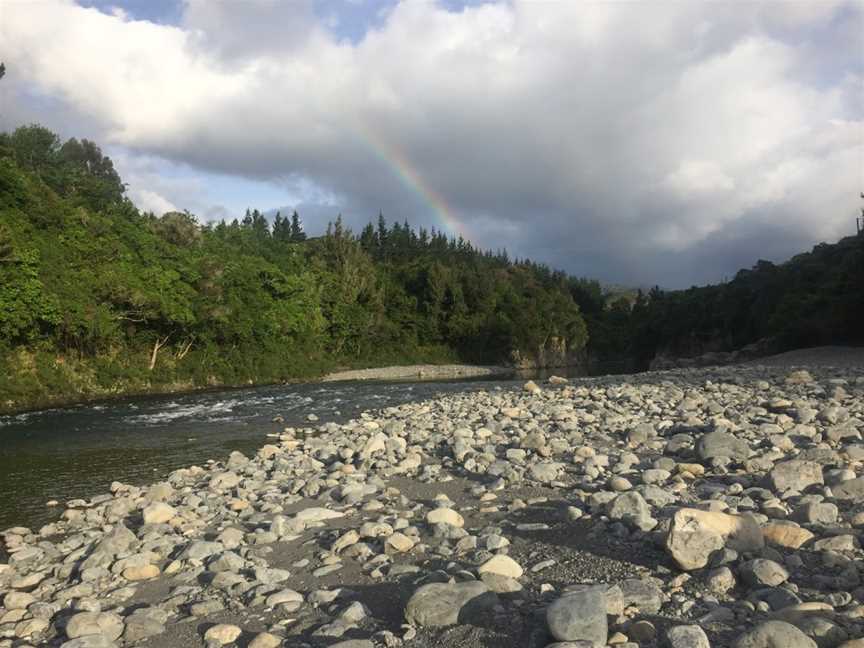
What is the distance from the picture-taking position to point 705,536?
4.72 meters

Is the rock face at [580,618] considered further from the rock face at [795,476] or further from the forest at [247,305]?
the forest at [247,305]

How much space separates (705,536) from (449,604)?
204 cm

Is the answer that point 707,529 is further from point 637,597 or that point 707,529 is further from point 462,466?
point 462,466

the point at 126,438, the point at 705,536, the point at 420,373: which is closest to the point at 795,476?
the point at 705,536

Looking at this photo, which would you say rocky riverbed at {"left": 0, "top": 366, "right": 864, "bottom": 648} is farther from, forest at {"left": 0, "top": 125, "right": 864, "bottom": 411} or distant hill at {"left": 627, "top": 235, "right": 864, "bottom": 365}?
distant hill at {"left": 627, "top": 235, "right": 864, "bottom": 365}

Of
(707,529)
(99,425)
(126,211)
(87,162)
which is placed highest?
(87,162)

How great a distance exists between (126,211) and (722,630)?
5199 cm

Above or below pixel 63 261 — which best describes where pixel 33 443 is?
below

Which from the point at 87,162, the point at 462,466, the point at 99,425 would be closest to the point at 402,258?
the point at 87,162

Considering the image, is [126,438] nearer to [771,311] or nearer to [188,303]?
[188,303]

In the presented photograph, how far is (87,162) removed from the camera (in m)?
77.8

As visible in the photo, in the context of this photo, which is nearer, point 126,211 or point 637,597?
point 637,597

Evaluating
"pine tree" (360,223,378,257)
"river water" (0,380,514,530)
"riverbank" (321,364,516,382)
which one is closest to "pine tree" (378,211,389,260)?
"pine tree" (360,223,378,257)

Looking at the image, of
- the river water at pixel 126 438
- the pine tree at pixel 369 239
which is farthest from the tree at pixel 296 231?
the river water at pixel 126 438
